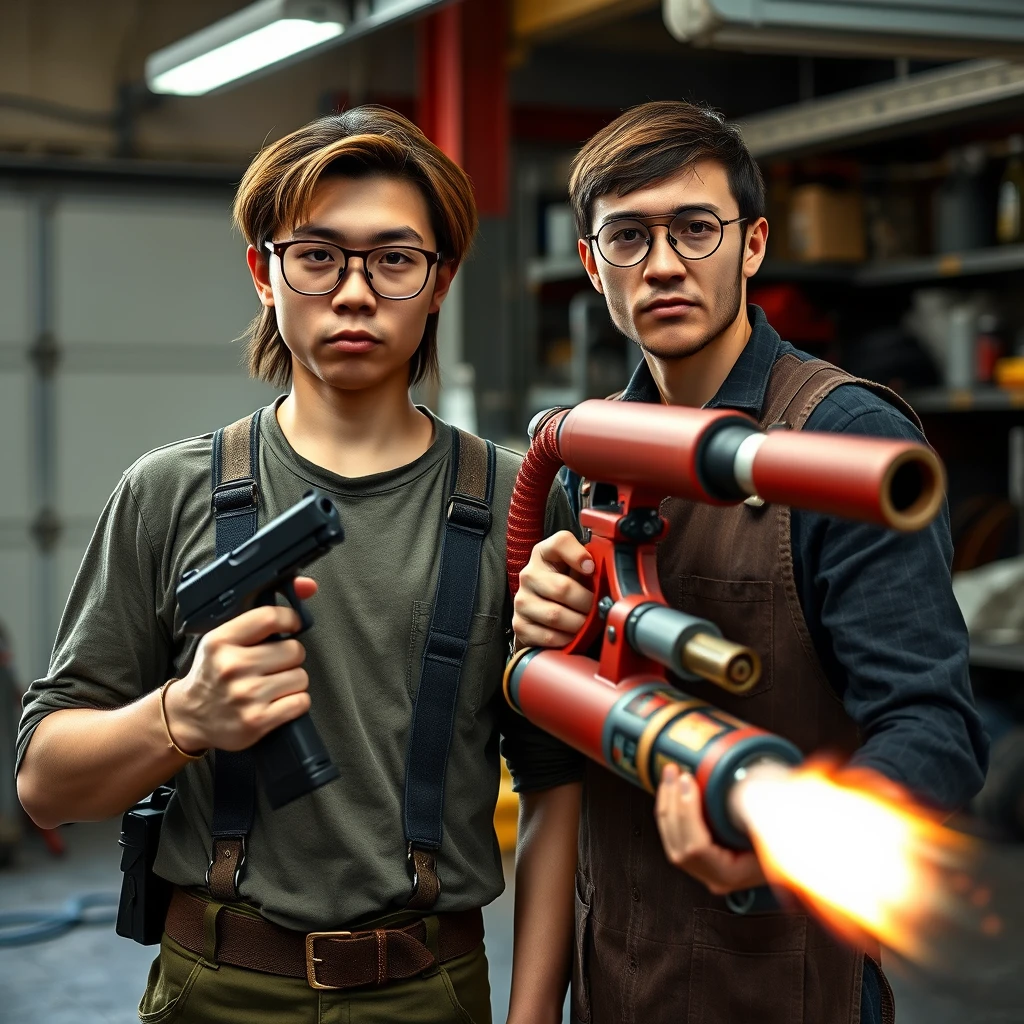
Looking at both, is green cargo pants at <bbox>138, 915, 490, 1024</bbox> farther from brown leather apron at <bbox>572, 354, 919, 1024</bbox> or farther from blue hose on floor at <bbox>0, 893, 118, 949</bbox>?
blue hose on floor at <bbox>0, 893, 118, 949</bbox>

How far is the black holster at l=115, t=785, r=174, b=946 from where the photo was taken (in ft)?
5.18

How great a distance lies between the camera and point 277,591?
4.54 ft

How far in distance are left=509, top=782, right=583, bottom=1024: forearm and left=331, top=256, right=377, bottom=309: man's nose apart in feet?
2.17

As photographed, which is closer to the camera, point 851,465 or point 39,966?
point 851,465

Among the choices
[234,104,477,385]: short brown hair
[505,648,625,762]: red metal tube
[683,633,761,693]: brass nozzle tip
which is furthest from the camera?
[234,104,477,385]: short brown hair

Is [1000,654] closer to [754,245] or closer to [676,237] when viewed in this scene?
[754,245]

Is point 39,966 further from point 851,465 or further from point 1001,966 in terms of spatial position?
point 851,465

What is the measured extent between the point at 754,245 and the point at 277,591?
31.5 inches

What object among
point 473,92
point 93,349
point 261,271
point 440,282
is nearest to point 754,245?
point 440,282

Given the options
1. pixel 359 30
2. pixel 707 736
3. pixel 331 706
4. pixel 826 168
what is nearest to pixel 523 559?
pixel 331 706

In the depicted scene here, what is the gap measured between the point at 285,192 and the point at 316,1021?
94 cm

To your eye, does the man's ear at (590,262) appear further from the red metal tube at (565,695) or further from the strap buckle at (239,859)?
the strap buckle at (239,859)

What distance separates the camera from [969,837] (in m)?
5.30

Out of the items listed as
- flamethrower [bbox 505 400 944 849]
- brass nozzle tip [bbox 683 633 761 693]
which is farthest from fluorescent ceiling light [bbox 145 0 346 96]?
brass nozzle tip [bbox 683 633 761 693]
